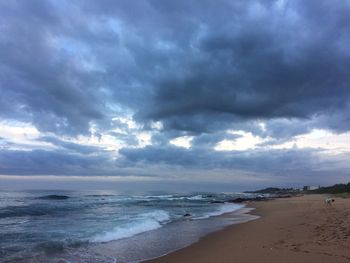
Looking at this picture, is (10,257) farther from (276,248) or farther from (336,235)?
(336,235)

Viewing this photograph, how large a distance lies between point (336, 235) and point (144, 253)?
660cm

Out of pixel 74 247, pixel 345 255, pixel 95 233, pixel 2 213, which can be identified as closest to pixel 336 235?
pixel 345 255

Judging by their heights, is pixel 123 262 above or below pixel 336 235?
below

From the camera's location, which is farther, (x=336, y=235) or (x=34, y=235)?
(x=34, y=235)

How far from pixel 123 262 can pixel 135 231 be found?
7651 millimetres

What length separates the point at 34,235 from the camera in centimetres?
1692

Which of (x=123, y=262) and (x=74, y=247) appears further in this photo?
(x=74, y=247)

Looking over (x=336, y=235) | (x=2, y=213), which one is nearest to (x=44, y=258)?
(x=336, y=235)

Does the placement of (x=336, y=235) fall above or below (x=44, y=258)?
above

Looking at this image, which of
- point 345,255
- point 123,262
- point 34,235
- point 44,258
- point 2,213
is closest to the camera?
point 345,255

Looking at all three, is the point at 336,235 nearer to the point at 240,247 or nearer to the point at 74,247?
the point at 240,247

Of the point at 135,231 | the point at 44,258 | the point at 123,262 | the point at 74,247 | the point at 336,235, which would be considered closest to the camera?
the point at 123,262

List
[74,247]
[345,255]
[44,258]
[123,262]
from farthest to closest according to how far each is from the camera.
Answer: [74,247] < [44,258] < [123,262] < [345,255]

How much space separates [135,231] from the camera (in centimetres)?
1825
